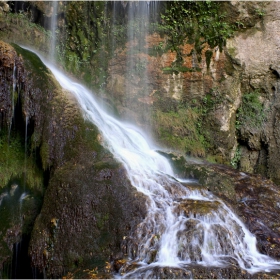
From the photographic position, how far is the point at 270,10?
11.8m

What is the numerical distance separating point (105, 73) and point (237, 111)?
522 cm

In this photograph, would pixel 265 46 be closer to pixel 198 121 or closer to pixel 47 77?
pixel 198 121

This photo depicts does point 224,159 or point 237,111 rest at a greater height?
point 237,111

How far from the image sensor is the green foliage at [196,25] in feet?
38.5

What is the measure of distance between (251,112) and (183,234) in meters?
7.92

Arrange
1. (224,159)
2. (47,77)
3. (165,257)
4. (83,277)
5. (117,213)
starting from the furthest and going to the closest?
(224,159) < (47,77) < (117,213) < (165,257) < (83,277)

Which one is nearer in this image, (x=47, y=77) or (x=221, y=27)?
(x=47, y=77)

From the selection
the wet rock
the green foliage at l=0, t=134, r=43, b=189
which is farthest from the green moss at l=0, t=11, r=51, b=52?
the wet rock

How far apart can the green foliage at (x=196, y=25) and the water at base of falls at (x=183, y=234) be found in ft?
22.4

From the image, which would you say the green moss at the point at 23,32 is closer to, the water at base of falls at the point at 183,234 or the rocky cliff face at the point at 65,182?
the rocky cliff face at the point at 65,182

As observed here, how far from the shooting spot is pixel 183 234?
5.21 metres

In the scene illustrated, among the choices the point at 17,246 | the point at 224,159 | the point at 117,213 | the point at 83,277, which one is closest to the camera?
the point at 83,277

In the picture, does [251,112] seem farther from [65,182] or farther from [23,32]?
[23,32]

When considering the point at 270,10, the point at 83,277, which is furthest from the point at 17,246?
the point at 270,10
